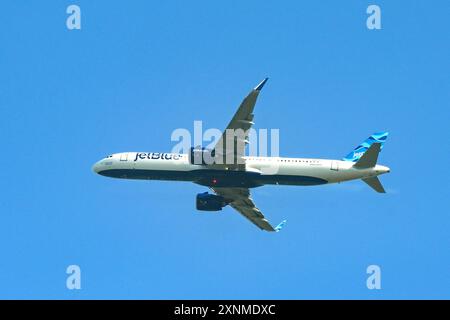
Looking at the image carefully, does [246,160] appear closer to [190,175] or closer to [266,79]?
[190,175]

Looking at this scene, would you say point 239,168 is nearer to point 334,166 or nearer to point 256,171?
point 256,171

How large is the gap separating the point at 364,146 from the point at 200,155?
56.6 feet

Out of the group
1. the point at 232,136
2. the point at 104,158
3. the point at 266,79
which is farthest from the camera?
the point at 104,158

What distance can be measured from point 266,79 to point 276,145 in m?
12.3

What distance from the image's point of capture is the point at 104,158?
325 feet

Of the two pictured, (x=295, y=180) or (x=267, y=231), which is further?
(x=267, y=231)

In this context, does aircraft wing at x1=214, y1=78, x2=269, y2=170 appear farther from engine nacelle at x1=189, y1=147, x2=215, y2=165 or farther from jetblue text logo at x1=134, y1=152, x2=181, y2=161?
jetblue text logo at x1=134, y1=152, x2=181, y2=161

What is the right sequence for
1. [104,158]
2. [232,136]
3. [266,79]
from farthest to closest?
[104,158] < [232,136] < [266,79]

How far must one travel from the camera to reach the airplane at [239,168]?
302 ft

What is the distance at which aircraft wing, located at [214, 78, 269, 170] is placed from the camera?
8556 centimetres

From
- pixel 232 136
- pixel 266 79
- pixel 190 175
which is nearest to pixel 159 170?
pixel 190 175

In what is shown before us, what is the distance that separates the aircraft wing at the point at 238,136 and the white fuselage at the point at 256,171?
4.05 ft

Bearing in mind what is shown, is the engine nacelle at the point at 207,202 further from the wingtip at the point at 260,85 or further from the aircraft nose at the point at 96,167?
the wingtip at the point at 260,85

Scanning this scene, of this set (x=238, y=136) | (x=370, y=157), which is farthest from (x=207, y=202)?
(x=370, y=157)
